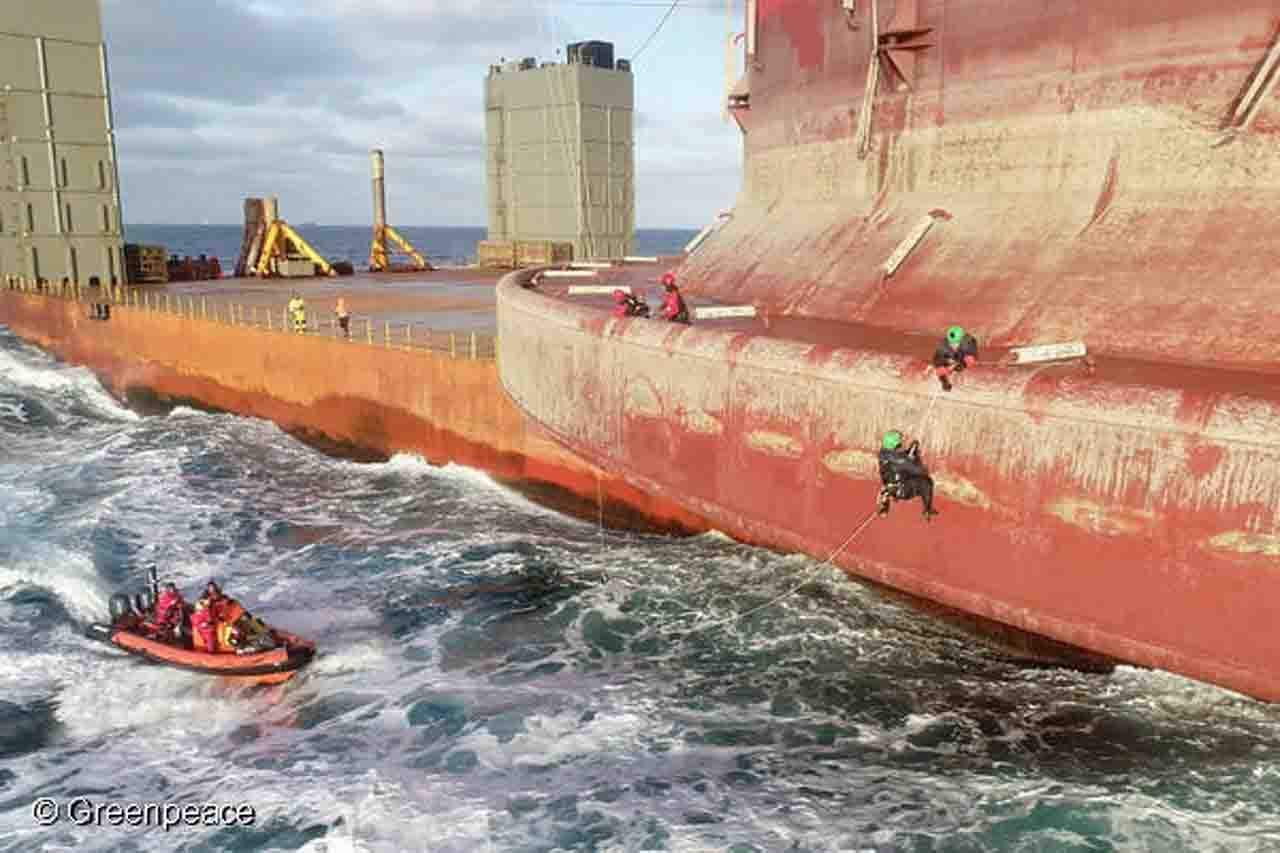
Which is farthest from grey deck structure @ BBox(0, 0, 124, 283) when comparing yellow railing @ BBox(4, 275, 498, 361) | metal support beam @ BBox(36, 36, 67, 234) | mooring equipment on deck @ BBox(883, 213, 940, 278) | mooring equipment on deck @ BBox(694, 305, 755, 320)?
mooring equipment on deck @ BBox(883, 213, 940, 278)

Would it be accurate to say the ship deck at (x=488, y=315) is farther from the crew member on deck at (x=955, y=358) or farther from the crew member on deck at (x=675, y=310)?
the crew member on deck at (x=955, y=358)

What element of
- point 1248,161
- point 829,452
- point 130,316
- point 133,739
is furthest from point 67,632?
point 130,316

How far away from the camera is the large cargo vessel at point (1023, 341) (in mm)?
9406

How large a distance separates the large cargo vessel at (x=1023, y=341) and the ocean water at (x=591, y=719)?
1704 millimetres

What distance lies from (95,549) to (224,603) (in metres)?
7.89

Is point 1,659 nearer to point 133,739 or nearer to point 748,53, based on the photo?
point 133,739

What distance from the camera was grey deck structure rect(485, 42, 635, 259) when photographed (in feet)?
Answer: 171

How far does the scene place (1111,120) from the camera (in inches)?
500

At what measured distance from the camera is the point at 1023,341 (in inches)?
495

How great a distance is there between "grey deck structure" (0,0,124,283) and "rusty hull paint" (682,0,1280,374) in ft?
140

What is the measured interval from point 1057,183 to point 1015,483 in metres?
5.38

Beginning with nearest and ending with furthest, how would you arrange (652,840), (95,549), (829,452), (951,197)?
(652,840), (829,452), (951,197), (95,549)

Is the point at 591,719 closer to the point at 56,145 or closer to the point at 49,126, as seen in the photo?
the point at 56,145

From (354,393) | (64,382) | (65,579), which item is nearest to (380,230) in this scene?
(64,382)
